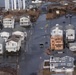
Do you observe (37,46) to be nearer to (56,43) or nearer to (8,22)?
(56,43)

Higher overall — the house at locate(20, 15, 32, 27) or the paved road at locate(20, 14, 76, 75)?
the house at locate(20, 15, 32, 27)

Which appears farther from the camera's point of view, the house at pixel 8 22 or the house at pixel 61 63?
the house at pixel 8 22

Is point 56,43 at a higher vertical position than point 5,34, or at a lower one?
lower

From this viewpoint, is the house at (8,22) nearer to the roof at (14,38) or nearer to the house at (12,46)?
the roof at (14,38)

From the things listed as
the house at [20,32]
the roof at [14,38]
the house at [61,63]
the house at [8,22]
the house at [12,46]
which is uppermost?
the house at [8,22]

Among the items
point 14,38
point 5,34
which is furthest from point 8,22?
point 14,38

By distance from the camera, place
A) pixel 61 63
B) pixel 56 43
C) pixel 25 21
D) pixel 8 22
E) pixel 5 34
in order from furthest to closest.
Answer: pixel 25 21, pixel 8 22, pixel 5 34, pixel 56 43, pixel 61 63

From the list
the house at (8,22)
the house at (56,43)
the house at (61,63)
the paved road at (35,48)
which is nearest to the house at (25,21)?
the paved road at (35,48)

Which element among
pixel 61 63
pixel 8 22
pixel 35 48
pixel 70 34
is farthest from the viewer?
pixel 8 22

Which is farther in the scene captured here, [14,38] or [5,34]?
[5,34]

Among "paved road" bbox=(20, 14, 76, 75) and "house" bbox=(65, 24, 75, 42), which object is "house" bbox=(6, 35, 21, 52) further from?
"house" bbox=(65, 24, 75, 42)

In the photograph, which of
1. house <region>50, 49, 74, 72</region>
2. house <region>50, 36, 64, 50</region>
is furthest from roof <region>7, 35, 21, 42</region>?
house <region>50, 49, 74, 72</region>

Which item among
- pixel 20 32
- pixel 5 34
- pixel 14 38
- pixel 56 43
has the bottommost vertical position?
pixel 56 43

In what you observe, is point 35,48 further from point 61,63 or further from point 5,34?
point 61,63
